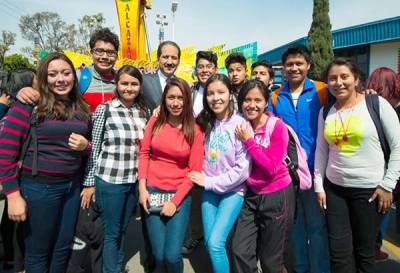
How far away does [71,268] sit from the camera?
8.78ft

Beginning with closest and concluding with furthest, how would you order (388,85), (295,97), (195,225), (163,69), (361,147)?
(361,147) → (295,97) → (388,85) → (163,69) → (195,225)

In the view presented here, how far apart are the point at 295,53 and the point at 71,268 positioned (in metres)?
2.83

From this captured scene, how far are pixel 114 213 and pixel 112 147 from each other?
23.3 inches

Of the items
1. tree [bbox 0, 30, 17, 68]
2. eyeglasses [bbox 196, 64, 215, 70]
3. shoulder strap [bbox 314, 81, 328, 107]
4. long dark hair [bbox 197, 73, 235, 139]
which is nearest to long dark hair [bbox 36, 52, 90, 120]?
long dark hair [bbox 197, 73, 235, 139]

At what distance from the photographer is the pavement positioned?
11.1ft

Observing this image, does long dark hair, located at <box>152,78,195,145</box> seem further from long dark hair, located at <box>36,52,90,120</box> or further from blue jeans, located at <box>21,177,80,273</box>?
blue jeans, located at <box>21,177,80,273</box>

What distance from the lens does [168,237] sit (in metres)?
2.66

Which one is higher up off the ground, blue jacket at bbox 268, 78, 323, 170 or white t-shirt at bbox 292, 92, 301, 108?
white t-shirt at bbox 292, 92, 301, 108

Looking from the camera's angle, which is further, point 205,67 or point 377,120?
point 205,67

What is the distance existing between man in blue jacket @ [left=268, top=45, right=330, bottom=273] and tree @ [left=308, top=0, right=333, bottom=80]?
16747 millimetres

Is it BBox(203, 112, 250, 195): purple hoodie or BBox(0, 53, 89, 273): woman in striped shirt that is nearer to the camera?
BBox(0, 53, 89, 273): woman in striped shirt

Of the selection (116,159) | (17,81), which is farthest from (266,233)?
(17,81)

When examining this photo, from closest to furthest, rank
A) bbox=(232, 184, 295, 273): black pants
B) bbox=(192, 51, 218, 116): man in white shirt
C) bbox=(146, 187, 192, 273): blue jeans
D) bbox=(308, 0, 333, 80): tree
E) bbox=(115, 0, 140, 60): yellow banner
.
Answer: bbox=(232, 184, 295, 273): black pants < bbox=(146, 187, 192, 273): blue jeans < bbox=(192, 51, 218, 116): man in white shirt < bbox=(115, 0, 140, 60): yellow banner < bbox=(308, 0, 333, 80): tree

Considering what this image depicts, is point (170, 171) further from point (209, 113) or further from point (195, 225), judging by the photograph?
point (195, 225)
